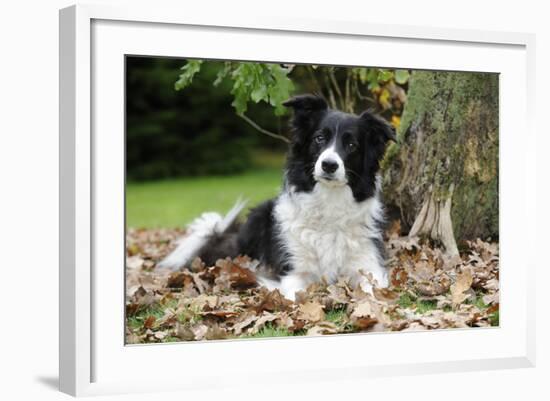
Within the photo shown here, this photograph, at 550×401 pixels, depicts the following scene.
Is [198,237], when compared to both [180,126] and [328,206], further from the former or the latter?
[180,126]

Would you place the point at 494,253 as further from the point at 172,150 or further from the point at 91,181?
the point at 172,150

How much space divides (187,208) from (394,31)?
246 inches

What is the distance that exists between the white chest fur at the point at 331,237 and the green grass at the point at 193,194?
3.82 metres

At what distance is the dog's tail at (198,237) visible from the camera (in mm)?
5922

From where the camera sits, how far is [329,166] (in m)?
4.58

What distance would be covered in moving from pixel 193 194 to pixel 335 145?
264 inches

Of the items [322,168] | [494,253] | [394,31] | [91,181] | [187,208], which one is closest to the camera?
[91,181]

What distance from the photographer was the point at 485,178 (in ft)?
16.7

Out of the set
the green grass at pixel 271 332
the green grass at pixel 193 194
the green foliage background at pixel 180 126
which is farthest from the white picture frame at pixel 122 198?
the green foliage background at pixel 180 126

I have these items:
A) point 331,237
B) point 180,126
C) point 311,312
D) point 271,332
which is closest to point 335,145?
point 331,237

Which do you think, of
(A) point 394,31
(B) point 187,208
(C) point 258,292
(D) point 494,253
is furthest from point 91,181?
(B) point 187,208

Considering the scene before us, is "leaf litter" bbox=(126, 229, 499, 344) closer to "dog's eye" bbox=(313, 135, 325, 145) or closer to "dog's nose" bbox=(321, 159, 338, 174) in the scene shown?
"dog's nose" bbox=(321, 159, 338, 174)

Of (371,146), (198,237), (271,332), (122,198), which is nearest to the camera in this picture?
(122,198)

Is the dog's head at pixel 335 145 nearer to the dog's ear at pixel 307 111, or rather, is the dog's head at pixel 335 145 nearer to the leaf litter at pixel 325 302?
the dog's ear at pixel 307 111
